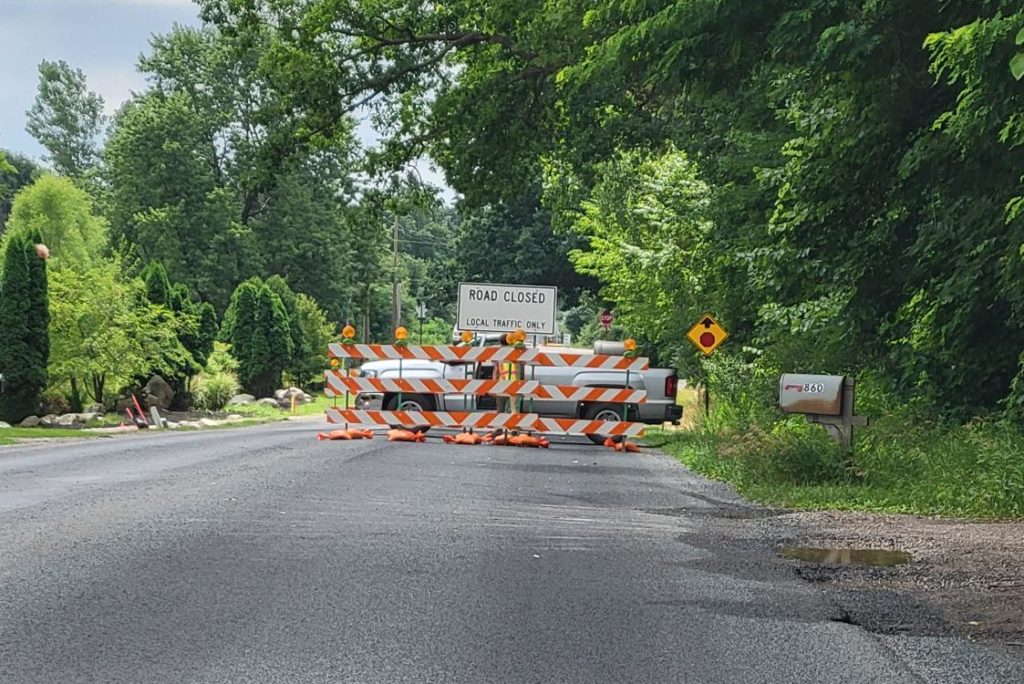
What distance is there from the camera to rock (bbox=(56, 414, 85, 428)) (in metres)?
29.9

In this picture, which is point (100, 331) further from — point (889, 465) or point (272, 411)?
point (889, 465)

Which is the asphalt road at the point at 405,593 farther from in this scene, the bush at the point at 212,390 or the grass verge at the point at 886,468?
the bush at the point at 212,390

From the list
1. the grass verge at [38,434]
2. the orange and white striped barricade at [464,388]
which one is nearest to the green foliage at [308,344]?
the grass verge at [38,434]

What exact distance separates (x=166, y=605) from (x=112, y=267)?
1193 inches

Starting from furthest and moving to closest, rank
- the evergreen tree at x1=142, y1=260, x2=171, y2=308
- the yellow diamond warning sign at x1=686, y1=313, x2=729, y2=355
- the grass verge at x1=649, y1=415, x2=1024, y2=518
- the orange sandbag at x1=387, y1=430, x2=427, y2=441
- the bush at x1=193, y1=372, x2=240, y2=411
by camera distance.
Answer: the bush at x1=193, y1=372, x2=240, y2=411
the evergreen tree at x1=142, y1=260, x2=171, y2=308
the yellow diamond warning sign at x1=686, y1=313, x2=729, y2=355
the orange sandbag at x1=387, y1=430, x2=427, y2=441
the grass verge at x1=649, y1=415, x2=1024, y2=518

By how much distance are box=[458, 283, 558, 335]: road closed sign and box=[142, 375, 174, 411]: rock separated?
10.8m

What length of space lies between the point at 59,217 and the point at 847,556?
62.1 m

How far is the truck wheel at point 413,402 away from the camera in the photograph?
22.7 meters

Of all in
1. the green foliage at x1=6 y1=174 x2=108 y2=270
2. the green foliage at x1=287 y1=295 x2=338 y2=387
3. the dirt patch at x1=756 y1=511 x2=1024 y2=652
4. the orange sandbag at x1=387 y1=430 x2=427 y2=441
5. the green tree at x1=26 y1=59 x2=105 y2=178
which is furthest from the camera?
the green tree at x1=26 y1=59 x2=105 y2=178

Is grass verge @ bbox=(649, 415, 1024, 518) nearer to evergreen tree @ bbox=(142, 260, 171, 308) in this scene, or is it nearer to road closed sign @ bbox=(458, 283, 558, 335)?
road closed sign @ bbox=(458, 283, 558, 335)

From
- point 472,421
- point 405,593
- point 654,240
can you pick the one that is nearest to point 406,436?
point 472,421

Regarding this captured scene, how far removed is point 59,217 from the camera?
65.8 metres

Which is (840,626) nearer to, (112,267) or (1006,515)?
(1006,515)

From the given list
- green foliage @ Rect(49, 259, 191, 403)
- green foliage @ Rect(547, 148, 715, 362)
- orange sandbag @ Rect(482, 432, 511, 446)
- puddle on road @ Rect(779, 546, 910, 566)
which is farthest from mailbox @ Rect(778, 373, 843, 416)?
green foliage @ Rect(49, 259, 191, 403)
